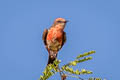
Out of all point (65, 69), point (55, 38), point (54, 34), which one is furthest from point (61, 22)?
point (65, 69)

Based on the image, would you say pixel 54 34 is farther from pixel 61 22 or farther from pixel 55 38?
pixel 61 22

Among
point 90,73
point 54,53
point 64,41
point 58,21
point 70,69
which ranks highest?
point 58,21

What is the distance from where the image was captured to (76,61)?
3865mm

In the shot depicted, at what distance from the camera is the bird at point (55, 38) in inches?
290

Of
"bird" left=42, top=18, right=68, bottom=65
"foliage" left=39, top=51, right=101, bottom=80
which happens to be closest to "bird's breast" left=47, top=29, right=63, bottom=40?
"bird" left=42, top=18, right=68, bottom=65

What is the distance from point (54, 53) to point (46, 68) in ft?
9.66

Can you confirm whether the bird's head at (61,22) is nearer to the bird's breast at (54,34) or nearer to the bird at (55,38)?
the bird at (55,38)

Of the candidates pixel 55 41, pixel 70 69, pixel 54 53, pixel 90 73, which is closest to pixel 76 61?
pixel 70 69

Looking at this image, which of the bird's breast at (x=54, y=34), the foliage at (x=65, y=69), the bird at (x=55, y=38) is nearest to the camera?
the foliage at (x=65, y=69)

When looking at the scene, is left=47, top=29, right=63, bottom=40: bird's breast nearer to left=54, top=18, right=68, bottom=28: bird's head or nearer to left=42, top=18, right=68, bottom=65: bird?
left=42, top=18, right=68, bottom=65: bird

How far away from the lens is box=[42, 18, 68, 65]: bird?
24.2 ft

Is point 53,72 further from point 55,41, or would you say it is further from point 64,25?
point 64,25

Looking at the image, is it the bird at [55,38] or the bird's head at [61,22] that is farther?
the bird's head at [61,22]

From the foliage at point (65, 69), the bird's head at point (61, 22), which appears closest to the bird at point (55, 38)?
the bird's head at point (61, 22)
